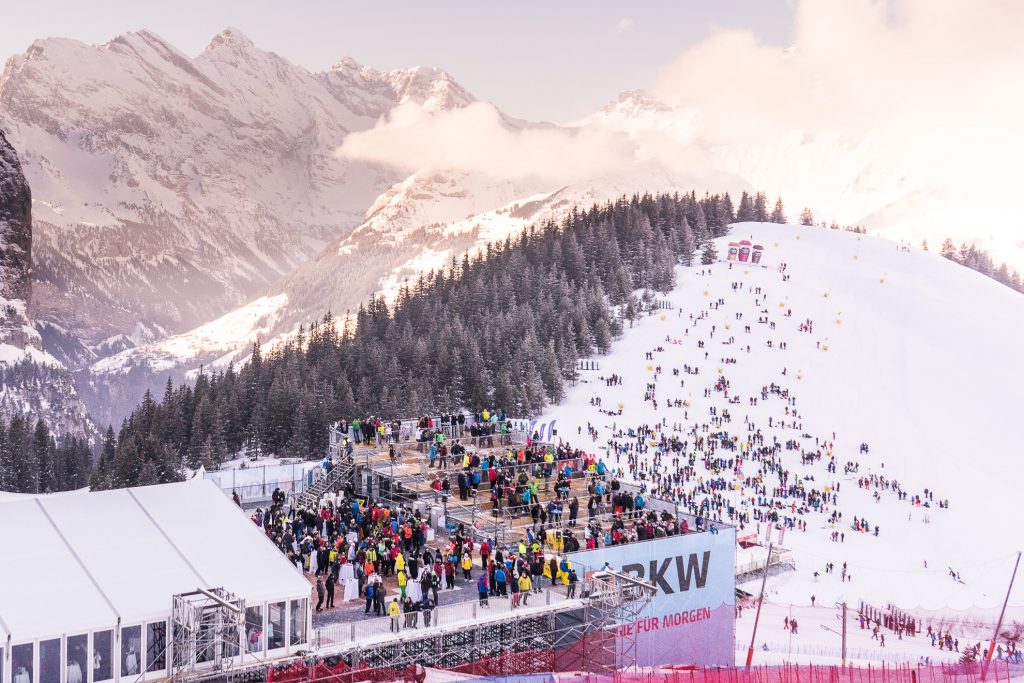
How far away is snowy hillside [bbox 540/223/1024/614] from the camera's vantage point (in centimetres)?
6244

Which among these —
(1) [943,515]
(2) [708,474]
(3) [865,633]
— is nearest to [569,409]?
(2) [708,474]

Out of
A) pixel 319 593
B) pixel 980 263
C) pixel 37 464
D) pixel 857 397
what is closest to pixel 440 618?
pixel 319 593

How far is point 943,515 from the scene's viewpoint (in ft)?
235

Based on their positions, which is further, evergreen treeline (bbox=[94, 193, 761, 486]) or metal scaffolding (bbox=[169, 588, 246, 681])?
evergreen treeline (bbox=[94, 193, 761, 486])

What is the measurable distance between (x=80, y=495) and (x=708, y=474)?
49.4 m

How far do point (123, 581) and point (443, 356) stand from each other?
7415 centimetres

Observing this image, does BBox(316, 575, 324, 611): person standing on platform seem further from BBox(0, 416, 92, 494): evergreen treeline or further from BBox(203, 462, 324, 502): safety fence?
BBox(0, 416, 92, 494): evergreen treeline

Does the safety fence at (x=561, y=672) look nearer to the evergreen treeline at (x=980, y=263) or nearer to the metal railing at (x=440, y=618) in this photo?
the metal railing at (x=440, y=618)

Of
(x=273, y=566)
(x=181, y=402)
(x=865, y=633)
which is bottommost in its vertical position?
(x=865, y=633)

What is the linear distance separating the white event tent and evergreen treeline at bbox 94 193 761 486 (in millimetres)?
50614

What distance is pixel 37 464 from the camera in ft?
332

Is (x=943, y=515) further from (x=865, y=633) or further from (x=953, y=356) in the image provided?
(x=953, y=356)

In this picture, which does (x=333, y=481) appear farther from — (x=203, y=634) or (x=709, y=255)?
(x=709, y=255)

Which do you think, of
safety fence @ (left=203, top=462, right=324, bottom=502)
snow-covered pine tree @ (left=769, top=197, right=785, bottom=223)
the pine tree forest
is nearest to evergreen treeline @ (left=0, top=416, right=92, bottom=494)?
the pine tree forest
